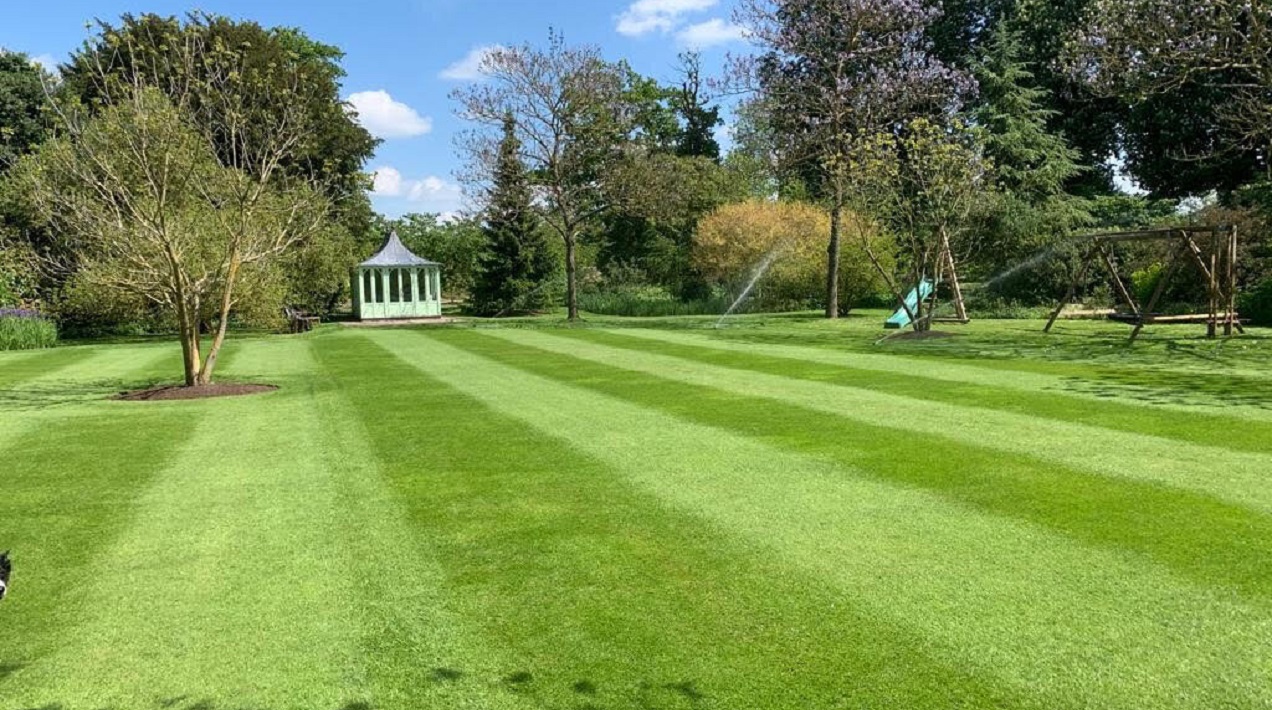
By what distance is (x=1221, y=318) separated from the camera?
19094 millimetres

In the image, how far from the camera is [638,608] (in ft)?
14.4

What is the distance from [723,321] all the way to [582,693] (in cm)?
2838

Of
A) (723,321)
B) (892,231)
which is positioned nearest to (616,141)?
(723,321)

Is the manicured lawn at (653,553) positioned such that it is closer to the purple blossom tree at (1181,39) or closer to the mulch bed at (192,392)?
the mulch bed at (192,392)

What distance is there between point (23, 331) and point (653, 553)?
27567mm

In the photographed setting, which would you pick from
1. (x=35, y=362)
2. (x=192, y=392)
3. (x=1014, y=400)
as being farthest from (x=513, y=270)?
(x=1014, y=400)

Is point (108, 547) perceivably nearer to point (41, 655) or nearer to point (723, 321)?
point (41, 655)

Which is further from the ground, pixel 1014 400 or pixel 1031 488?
pixel 1014 400

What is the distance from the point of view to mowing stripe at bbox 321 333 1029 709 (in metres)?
3.58

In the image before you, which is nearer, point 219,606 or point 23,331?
point 219,606

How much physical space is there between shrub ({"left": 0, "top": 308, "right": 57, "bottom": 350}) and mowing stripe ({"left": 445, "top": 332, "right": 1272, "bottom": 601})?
74.8 ft

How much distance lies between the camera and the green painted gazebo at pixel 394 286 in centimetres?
4134

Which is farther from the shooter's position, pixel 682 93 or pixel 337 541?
pixel 682 93

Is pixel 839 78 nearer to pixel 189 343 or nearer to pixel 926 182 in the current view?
pixel 926 182
